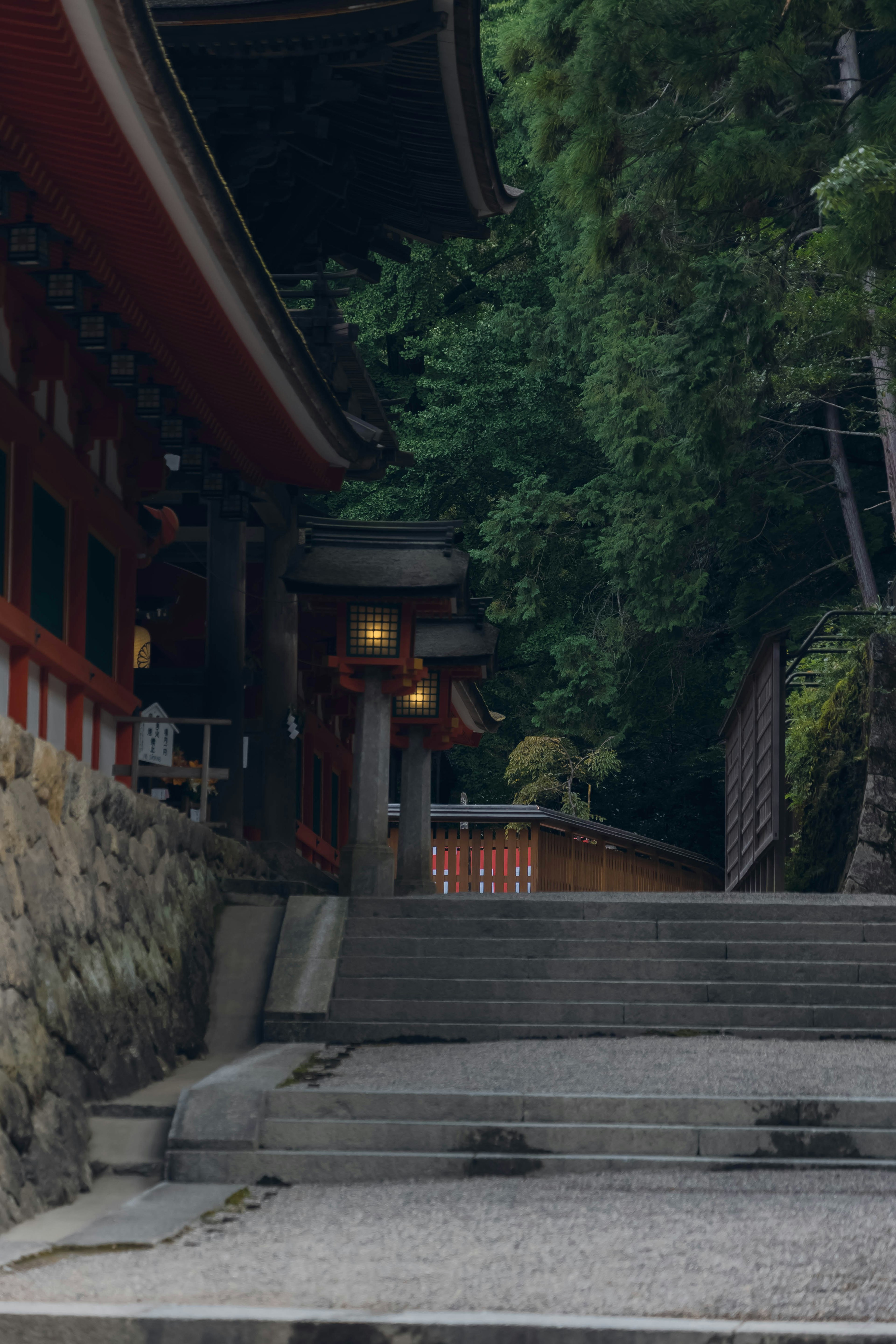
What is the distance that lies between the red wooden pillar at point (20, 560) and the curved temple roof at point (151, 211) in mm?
1053

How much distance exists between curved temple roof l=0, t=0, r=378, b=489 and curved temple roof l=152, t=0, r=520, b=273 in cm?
322

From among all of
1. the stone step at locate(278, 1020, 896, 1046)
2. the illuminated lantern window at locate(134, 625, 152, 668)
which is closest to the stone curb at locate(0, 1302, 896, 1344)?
the stone step at locate(278, 1020, 896, 1046)

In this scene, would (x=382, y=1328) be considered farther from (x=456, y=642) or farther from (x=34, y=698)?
(x=456, y=642)

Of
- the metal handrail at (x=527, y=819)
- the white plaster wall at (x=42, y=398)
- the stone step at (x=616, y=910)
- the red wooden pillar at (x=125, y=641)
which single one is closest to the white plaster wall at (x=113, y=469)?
the red wooden pillar at (x=125, y=641)

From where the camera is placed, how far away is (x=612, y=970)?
9320 millimetres

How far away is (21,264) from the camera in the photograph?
7289mm

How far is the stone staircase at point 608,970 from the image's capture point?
873 cm

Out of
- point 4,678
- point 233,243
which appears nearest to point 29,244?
point 233,243

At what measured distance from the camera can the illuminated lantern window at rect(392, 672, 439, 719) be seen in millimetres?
16375

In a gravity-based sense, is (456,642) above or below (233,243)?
below

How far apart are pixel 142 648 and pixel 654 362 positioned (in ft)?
34.3

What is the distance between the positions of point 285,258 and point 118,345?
228 inches

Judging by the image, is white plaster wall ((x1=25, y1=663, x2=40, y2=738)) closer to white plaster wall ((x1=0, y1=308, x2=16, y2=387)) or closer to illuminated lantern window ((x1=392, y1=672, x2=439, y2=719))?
white plaster wall ((x1=0, y1=308, x2=16, y2=387))

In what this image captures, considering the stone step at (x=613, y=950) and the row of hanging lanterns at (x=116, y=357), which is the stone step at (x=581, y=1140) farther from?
the row of hanging lanterns at (x=116, y=357)
